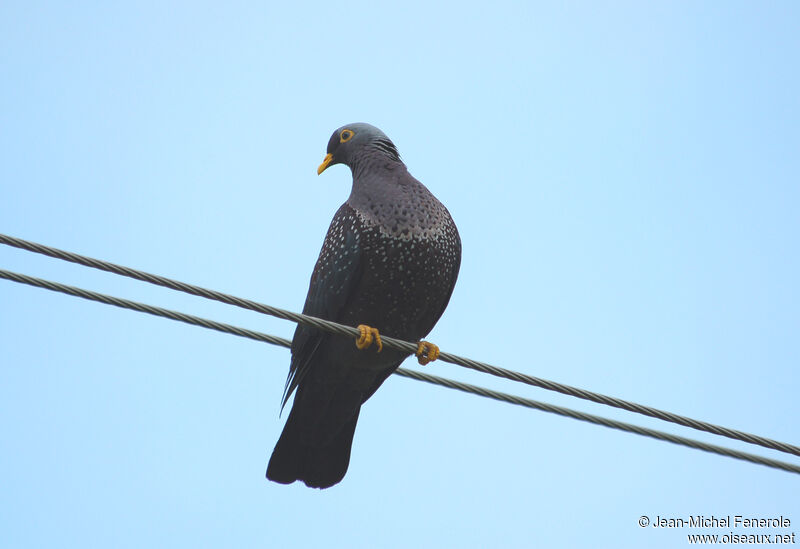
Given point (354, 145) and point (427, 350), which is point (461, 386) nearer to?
point (427, 350)

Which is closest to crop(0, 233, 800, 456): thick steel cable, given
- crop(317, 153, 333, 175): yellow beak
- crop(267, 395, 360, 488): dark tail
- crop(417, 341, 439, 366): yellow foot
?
crop(417, 341, 439, 366): yellow foot

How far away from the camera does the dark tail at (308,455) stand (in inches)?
219

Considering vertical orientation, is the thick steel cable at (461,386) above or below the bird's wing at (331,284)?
below

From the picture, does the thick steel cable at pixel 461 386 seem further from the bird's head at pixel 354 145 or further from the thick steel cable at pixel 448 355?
the bird's head at pixel 354 145

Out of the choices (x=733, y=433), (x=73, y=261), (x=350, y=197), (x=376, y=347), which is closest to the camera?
(x=73, y=261)

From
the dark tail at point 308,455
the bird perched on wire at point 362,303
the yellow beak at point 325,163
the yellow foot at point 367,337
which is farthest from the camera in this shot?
the yellow beak at point 325,163

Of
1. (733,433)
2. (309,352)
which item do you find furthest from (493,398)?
(309,352)

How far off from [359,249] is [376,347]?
0.51 meters

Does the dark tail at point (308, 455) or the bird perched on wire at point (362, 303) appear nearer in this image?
the bird perched on wire at point (362, 303)

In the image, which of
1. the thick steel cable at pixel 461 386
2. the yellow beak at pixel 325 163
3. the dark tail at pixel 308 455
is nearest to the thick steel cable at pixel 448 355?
the thick steel cable at pixel 461 386

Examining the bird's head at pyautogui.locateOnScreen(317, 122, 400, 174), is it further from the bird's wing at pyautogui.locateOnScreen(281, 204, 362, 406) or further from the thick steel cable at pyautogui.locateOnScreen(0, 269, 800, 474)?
the thick steel cable at pyautogui.locateOnScreen(0, 269, 800, 474)

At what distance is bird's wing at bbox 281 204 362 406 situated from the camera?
515 cm

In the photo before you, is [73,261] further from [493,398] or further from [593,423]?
[593,423]

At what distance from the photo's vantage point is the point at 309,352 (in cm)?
531
